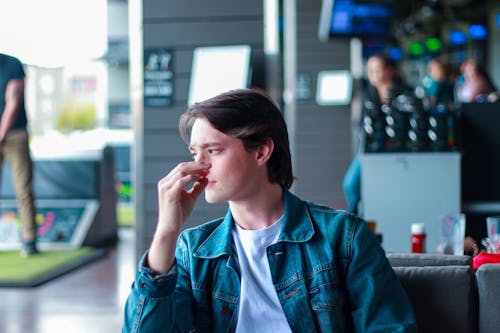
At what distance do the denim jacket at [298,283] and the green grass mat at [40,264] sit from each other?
3.92 metres

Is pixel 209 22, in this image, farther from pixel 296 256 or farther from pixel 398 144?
pixel 296 256

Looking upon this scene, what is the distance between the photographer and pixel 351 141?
11086 mm

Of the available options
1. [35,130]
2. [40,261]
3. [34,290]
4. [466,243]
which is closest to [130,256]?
[40,261]

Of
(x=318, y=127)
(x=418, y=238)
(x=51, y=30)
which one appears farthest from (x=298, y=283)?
(x=51, y=30)

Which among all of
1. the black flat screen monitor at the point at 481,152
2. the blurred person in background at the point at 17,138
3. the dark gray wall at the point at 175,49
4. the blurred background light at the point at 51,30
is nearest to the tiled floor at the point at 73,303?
the dark gray wall at the point at 175,49

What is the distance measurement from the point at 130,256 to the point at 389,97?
10.1ft

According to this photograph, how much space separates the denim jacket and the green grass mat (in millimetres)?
3919

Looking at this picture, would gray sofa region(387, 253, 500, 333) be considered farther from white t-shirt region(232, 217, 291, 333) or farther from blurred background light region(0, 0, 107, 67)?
blurred background light region(0, 0, 107, 67)

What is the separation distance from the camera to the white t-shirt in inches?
68.7

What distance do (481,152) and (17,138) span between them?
393 centimetres

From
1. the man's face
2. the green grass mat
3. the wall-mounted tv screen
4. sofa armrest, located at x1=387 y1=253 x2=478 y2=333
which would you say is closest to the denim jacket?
the man's face

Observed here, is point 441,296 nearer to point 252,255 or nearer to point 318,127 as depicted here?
point 252,255

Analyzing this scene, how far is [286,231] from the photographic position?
1.76m

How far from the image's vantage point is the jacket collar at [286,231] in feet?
5.75
